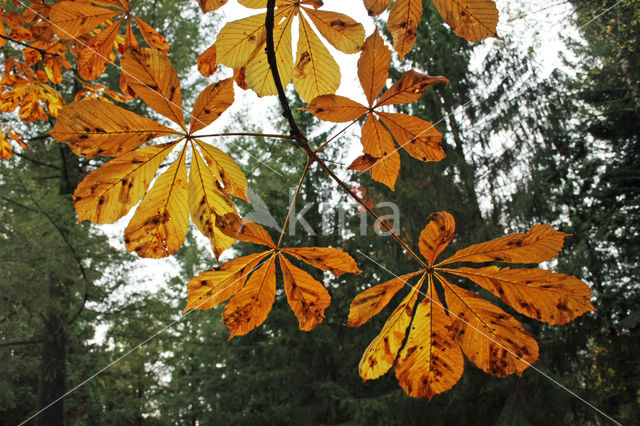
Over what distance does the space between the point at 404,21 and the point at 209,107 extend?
31 cm

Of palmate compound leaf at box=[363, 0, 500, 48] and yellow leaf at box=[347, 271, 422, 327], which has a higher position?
palmate compound leaf at box=[363, 0, 500, 48]

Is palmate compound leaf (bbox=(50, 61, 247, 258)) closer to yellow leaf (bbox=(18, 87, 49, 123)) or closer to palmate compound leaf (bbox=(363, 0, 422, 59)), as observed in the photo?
palmate compound leaf (bbox=(363, 0, 422, 59))

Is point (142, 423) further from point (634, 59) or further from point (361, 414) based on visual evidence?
point (634, 59)

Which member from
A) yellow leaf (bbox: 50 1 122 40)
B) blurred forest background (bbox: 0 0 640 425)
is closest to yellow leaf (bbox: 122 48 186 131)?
yellow leaf (bbox: 50 1 122 40)

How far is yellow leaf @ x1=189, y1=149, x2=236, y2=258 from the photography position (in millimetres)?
496

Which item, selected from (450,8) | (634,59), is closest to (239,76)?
(450,8)

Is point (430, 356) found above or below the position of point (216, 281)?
below

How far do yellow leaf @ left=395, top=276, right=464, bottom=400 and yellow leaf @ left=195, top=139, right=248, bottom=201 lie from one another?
0.32m

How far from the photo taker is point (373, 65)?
A: 465 mm

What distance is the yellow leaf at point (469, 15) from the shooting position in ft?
1.56

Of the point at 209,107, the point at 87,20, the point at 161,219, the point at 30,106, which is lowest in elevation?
the point at 161,219

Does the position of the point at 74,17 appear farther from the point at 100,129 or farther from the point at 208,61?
the point at 100,129

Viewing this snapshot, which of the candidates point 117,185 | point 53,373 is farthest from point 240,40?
point 53,373

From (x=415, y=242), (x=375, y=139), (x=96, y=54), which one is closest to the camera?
(x=375, y=139)
